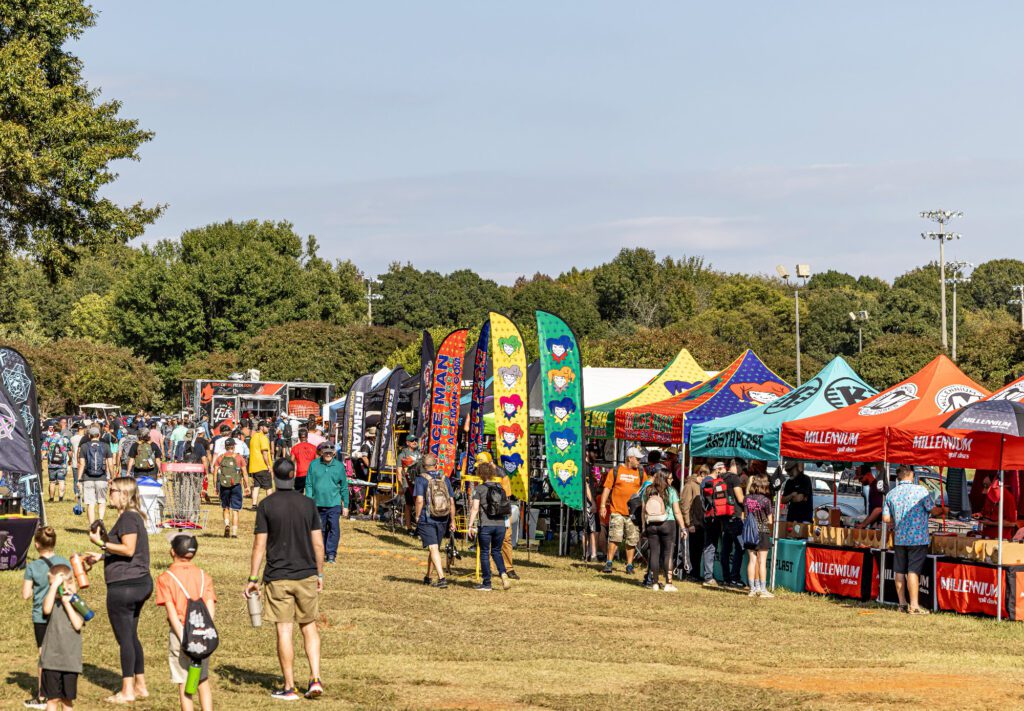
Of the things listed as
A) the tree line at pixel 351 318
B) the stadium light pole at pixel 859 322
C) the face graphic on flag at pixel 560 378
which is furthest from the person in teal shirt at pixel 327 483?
the stadium light pole at pixel 859 322

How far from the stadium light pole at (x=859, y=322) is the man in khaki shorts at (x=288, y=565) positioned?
85770 millimetres

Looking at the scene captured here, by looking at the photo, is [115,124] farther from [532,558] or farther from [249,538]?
[532,558]

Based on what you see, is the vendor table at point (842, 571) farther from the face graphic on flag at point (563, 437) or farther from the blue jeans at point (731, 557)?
the face graphic on flag at point (563, 437)

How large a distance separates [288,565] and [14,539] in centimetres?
846

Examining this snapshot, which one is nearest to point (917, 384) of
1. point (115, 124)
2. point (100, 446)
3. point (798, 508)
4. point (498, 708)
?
point (798, 508)

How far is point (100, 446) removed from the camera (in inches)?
837

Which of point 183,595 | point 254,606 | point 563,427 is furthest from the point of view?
→ point 563,427

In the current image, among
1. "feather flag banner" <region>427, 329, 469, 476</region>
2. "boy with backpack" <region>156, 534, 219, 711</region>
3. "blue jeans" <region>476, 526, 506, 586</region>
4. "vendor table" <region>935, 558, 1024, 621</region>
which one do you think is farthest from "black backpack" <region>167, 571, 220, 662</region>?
"feather flag banner" <region>427, 329, 469, 476</region>

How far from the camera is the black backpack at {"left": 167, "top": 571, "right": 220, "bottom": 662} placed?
8617 mm

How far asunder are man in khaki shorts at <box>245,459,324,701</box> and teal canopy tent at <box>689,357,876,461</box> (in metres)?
9.94

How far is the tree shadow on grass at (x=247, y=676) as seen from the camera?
10742 mm

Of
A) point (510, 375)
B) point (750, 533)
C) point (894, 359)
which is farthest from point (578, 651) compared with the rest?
point (894, 359)

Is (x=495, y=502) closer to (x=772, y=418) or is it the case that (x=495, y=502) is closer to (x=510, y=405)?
(x=510, y=405)

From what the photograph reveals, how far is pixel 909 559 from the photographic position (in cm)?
1608
